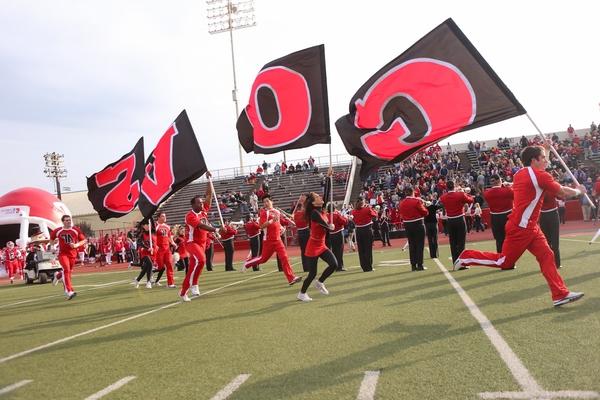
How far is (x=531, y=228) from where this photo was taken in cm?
584

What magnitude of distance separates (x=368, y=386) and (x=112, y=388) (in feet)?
6.86

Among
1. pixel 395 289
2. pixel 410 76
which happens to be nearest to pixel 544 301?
pixel 395 289

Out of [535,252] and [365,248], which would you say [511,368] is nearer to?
[535,252]

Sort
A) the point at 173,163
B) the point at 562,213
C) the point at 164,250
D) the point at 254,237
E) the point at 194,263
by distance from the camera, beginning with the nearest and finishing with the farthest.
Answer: the point at 194,263
the point at 173,163
the point at 164,250
the point at 254,237
the point at 562,213

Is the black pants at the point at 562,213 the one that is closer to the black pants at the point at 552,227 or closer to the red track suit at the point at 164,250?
the black pants at the point at 552,227

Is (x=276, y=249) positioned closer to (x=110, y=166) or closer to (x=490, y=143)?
(x=110, y=166)

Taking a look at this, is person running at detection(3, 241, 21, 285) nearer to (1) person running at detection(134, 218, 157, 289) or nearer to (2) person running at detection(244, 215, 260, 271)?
(1) person running at detection(134, 218, 157, 289)

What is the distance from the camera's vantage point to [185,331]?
643cm

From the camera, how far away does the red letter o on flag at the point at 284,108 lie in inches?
386

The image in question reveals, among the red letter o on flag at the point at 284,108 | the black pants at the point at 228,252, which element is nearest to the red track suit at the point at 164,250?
the black pants at the point at 228,252

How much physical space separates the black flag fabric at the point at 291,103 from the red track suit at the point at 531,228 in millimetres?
4254

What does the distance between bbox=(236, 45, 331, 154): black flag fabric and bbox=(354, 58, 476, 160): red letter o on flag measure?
1.49m

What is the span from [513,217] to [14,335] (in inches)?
282

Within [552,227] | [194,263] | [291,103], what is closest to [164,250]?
[194,263]
